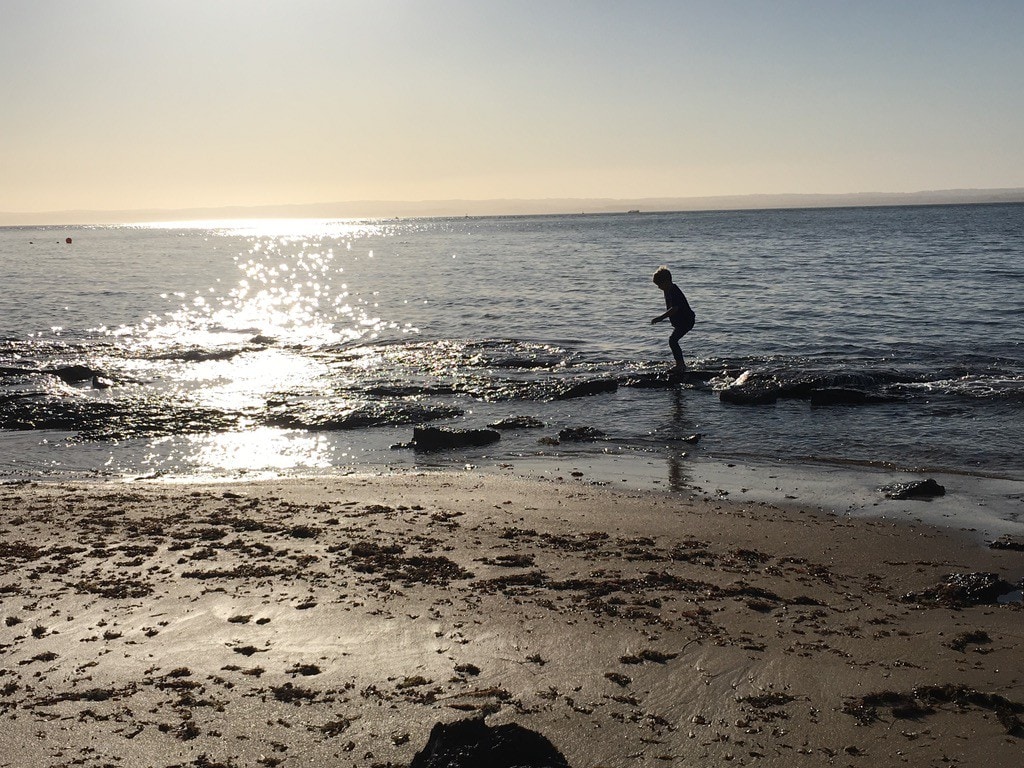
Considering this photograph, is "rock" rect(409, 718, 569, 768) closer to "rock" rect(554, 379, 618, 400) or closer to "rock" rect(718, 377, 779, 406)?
"rock" rect(718, 377, 779, 406)

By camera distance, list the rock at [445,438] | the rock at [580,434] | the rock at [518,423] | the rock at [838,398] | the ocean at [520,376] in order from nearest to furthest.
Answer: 1. the ocean at [520,376]
2. the rock at [445,438]
3. the rock at [580,434]
4. the rock at [518,423]
5. the rock at [838,398]

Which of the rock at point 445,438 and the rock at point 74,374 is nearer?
the rock at point 445,438

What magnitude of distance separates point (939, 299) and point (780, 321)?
7.71 m

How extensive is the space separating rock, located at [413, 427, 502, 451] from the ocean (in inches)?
7.5

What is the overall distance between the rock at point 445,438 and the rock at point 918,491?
572 centimetres

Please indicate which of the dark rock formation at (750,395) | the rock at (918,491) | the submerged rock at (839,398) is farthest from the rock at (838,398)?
the rock at (918,491)

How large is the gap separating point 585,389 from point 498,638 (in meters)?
11.5

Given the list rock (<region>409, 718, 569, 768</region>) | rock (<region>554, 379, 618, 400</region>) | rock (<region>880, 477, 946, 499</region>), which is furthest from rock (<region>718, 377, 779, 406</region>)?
rock (<region>409, 718, 569, 768</region>)

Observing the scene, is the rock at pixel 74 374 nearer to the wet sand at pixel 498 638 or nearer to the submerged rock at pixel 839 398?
the wet sand at pixel 498 638

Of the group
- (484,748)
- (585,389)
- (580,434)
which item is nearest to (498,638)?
(484,748)

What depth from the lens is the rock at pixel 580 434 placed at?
13.0 m

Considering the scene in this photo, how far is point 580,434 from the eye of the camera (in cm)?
1316

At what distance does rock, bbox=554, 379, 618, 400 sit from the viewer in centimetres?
1664

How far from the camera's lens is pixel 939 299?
30.5 meters
